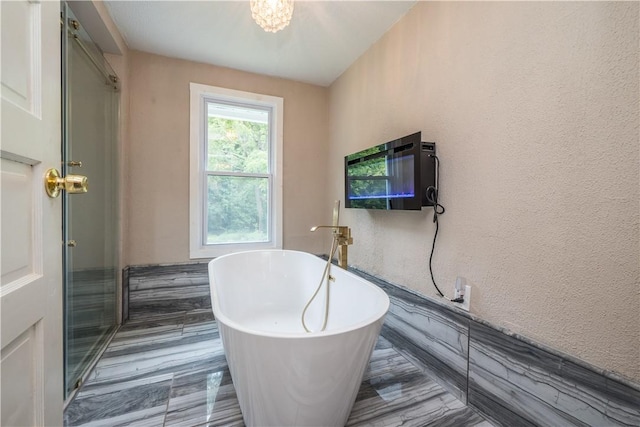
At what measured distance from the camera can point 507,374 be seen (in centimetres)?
120

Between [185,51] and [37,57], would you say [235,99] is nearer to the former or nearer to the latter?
[185,51]

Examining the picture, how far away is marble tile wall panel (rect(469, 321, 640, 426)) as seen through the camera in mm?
907

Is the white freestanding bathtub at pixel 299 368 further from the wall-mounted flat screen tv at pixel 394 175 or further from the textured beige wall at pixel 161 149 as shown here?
the textured beige wall at pixel 161 149

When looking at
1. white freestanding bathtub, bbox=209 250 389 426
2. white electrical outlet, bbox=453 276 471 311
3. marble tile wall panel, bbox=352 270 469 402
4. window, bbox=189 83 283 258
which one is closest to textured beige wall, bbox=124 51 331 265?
window, bbox=189 83 283 258

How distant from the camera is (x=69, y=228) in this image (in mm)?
1403

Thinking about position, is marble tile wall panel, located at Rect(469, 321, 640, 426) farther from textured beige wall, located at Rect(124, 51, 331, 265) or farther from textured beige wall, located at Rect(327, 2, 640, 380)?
textured beige wall, located at Rect(124, 51, 331, 265)

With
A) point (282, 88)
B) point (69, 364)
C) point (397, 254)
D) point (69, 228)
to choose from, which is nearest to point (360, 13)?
point (282, 88)

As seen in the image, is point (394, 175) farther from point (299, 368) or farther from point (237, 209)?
point (237, 209)

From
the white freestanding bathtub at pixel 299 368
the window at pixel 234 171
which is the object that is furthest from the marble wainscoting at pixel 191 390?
the window at pixel 234 171

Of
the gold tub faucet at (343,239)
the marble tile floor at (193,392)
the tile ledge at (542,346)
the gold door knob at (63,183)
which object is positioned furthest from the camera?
the gold tub faucet at (343,239)

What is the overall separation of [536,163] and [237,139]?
7.78ft

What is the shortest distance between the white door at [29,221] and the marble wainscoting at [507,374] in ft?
5.24

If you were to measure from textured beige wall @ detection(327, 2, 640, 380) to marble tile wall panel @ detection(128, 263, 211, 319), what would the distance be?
1826mm

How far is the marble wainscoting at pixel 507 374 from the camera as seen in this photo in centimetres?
93
